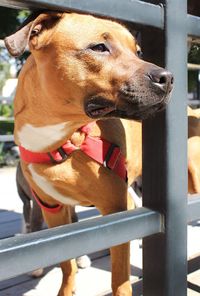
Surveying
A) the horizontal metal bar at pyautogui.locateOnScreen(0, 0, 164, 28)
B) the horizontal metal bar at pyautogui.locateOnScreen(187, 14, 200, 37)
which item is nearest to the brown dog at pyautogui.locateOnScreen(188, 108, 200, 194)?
the horizontal metal bar at pyautogui.locateOnScreen(187, 14, 200, 37)

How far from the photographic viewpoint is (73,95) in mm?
1593

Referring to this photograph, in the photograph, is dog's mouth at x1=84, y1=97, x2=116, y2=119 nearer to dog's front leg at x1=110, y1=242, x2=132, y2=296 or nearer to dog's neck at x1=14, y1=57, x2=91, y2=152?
dog's neck at x1=14, y1=57, x2=91, y2=152

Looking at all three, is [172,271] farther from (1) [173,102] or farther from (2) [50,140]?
(2) [50,140]

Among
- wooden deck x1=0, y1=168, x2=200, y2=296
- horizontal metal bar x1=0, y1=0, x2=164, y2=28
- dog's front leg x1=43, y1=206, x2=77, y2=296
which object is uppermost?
horizontal metal bar x1=0, y1=0, x2=164, y2=28

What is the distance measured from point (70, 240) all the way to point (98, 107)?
664mm

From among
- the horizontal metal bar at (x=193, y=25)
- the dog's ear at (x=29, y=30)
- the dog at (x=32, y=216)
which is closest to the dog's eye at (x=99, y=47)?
the dog's ear at (x=29, y=30)

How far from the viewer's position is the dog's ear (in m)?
1.30

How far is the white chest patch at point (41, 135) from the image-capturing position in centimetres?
182

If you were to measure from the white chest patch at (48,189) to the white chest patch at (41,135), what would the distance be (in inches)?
5.0

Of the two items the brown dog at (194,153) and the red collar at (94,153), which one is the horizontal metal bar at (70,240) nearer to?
the red collar at (94,153)

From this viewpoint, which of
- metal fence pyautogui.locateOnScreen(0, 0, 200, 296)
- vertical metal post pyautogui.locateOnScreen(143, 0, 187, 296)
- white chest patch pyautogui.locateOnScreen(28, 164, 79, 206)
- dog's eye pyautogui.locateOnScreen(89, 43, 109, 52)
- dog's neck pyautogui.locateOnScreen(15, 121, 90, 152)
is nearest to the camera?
metal fence pyautogui.locateOnScreen(0, 0, 200, 296)

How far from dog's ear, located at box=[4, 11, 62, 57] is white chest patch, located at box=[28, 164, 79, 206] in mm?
648

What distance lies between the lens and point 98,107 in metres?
1.50

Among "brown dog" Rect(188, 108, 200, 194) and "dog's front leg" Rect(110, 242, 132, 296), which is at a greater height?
"brown dog" Rect(188, 108, 200, 194)
